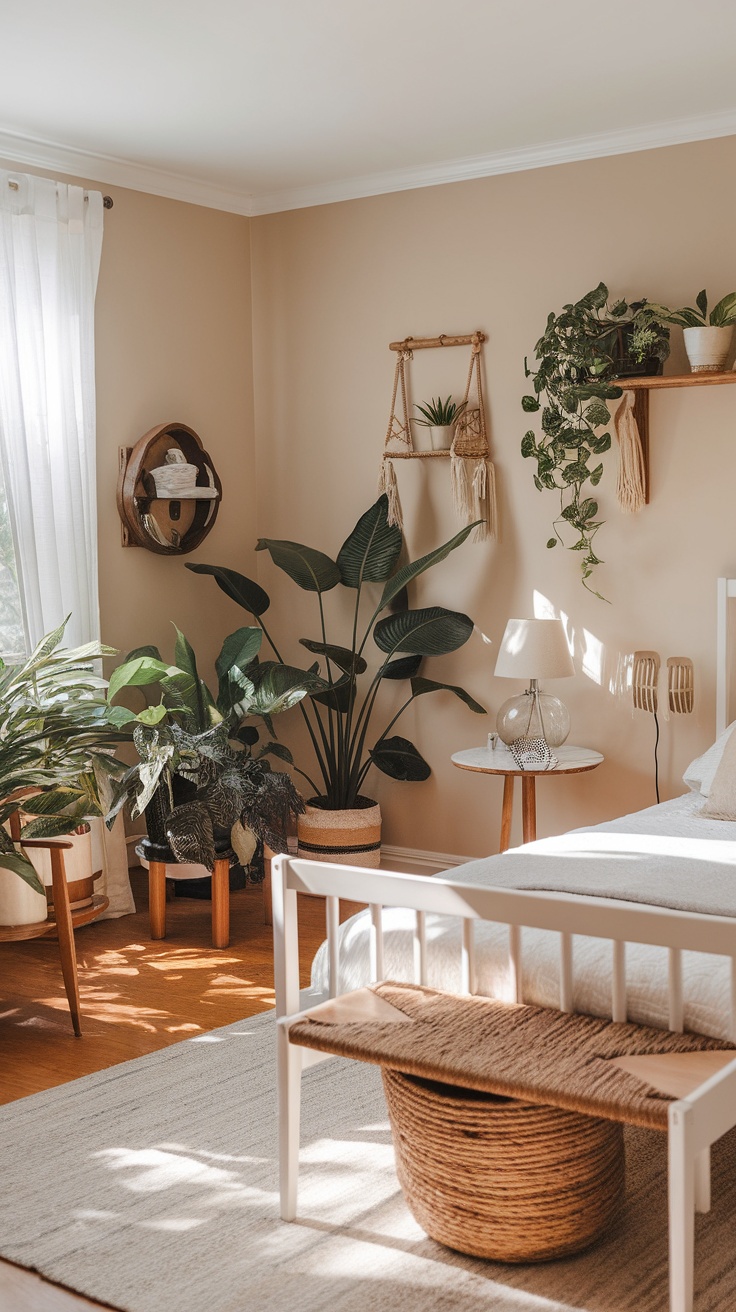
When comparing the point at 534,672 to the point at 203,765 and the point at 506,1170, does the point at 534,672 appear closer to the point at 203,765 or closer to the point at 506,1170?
the point at 203,765

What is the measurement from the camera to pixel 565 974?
2428mm

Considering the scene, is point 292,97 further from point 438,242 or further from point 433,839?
point 433,839

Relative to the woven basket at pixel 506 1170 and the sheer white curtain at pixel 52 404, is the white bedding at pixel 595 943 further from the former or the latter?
the sheer white curtain at pixel 52 404

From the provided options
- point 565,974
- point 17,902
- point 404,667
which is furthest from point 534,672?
point 565,974

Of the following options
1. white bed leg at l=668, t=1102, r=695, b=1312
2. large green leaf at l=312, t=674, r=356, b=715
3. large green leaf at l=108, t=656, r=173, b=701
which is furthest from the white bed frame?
large green leaf at l=312, t=674, r=356, b=715

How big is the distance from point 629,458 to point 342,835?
178 cm

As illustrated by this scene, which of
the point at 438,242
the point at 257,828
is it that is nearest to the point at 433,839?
the point at 257,828

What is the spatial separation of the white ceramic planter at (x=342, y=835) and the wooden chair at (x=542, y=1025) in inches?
87.0

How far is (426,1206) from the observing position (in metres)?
2.45

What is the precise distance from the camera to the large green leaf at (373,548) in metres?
5.03

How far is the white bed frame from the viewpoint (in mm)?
1940

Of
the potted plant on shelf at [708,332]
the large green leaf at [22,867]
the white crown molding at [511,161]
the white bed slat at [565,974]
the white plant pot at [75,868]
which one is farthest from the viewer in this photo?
the white crown molding at [511,161]

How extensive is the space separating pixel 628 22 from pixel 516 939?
257 cm

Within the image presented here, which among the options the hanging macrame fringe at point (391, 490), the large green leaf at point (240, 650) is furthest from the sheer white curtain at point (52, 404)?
the hanging macrame fringe at point (391, 490)
